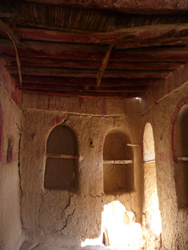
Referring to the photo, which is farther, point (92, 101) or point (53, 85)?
point (92, 101)

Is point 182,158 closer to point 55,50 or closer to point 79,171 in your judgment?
point 79,171

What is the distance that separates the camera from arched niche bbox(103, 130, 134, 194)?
4879 millimetres

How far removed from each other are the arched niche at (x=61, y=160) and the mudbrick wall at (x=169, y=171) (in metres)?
1.78

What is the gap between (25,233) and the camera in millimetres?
3844

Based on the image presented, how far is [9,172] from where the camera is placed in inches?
132

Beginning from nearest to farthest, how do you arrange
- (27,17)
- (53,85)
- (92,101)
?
(27,17), (53,85), (92,101)

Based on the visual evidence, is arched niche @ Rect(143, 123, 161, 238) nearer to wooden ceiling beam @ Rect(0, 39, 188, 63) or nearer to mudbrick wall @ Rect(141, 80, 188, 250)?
mudbrick wall @ Rect(141, 80, 188, 250)

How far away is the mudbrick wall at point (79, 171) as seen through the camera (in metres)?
3.96

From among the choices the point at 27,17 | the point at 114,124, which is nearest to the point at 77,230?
the point at 114,124

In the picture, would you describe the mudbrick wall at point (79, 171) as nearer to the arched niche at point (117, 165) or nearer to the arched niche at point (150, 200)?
the arched niche at point (150, 200)

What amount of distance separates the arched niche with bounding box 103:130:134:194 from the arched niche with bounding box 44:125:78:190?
0.88 metres

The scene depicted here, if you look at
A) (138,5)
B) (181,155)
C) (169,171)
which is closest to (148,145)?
(169,171)

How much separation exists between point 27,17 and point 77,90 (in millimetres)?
2089

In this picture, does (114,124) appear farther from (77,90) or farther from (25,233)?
(25,233)
